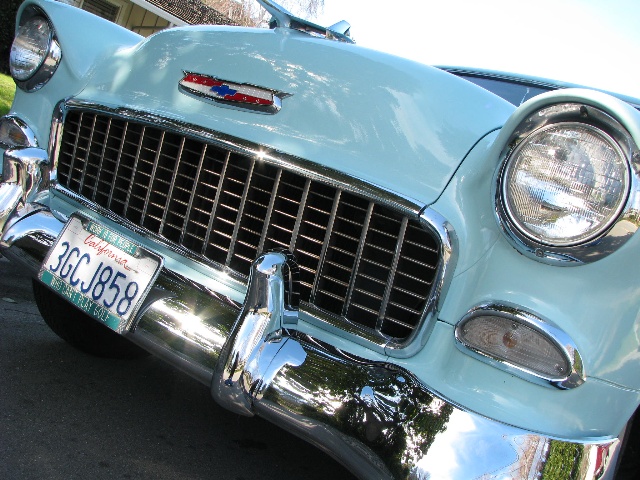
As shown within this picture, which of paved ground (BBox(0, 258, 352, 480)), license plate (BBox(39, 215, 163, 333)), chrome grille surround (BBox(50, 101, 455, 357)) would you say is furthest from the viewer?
paved ground (BBox(0, 258, 352, 480))

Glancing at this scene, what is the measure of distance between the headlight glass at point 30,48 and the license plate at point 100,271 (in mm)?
747

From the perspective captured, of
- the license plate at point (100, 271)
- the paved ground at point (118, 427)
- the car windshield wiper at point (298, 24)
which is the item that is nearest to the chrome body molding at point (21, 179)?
the license plate at point (100, 271)

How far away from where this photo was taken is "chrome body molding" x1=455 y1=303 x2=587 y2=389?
4.77 feet

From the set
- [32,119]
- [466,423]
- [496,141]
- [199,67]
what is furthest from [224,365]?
[32,119]

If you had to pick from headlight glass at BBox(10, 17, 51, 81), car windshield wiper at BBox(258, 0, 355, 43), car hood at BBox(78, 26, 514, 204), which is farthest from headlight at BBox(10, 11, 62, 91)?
car windshield wiper at BBox(258, 0, 355, 43)

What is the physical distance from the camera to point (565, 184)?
1.46 metres

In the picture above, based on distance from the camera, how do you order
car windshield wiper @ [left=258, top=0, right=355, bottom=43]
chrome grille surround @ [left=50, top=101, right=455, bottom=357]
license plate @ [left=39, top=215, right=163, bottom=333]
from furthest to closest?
car windshield wiper @ [left=258, top=0, right=355, bottom=43], license plate @ [left=39, top=215, right=163, bottom=333], chrome grille surround @ [left=50, top=101, right=455, bottom=357]

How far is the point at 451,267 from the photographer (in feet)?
5.25

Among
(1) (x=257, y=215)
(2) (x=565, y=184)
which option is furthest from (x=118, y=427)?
(2) (x=565, y=184)

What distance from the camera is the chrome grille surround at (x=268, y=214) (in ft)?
5.57

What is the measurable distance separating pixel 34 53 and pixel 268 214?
1.26m

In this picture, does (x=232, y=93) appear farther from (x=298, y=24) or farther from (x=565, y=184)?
(x=565, y=184)

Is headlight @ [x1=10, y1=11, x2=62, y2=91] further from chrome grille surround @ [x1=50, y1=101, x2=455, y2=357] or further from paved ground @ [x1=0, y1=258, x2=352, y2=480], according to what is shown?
paved ground @ [x1=0, y1=258, x2=352, y2=480]

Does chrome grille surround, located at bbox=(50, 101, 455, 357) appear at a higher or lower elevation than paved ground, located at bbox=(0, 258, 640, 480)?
higher
